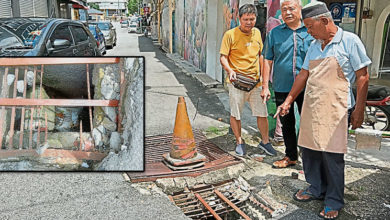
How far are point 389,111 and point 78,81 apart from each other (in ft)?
13.5

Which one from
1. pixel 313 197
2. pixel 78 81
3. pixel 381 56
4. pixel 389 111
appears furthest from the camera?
pixel 381 56

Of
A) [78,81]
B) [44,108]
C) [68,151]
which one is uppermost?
[78,81]

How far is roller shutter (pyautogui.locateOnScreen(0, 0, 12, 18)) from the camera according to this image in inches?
691

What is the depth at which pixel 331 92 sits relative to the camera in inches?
116

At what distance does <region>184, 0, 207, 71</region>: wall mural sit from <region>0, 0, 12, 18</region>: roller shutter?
9491 mm

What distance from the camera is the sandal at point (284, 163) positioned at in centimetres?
407

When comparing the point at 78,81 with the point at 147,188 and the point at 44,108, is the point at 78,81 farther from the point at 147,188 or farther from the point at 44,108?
the point at 147,188

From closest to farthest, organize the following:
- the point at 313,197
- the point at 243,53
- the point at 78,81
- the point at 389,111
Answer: the point at 313,197 < the point at 78,81 < the point at 243,53 < the point at 389,111

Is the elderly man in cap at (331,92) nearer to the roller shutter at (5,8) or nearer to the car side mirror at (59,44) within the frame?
the car side mirror at (59,44)

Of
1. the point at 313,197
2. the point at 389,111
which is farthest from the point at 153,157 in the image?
the point at 389,111

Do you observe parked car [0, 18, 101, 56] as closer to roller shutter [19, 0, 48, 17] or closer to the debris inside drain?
the debris inside drain

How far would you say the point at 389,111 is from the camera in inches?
197

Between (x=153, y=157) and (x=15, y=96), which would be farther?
(x=153, y=157)

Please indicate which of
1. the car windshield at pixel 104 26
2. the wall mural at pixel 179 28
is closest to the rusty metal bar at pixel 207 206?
the wall mural at pixel 179 28
